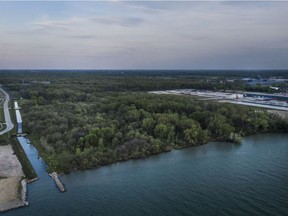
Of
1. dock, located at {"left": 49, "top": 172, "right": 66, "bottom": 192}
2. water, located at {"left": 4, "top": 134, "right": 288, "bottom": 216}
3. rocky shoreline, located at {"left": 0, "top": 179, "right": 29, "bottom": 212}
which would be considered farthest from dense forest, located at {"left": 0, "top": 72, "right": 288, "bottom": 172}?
rocky shoreline, located at {"left": 0, "top": 179, "right": 29, "bottom": 212}

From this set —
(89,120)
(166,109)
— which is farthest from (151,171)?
(166,109)

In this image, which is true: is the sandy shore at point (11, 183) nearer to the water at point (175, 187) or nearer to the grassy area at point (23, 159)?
the grassy area at point (23, 159)

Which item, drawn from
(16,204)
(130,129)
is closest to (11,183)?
(16,204)

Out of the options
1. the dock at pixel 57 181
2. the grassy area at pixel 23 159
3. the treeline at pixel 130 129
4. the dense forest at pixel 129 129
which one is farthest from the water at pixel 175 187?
the treeline at pixel 130 129

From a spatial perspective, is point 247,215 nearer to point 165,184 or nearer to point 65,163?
point 165,184

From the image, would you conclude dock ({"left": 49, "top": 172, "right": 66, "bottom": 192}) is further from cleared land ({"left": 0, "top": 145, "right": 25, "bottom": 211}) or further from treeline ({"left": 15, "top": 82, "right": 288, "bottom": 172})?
cleared land ({"left": 0, "top": 145, "right": 25, "bottom": 211})
